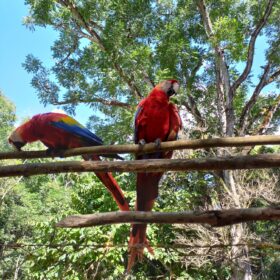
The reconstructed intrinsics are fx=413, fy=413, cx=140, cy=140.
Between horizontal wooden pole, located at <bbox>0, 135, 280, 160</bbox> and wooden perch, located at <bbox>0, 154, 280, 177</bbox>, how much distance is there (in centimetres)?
11

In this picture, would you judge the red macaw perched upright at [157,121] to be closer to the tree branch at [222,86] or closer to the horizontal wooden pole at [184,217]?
the horizontal wooden pole at [184,217]

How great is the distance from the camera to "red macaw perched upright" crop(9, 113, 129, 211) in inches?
112

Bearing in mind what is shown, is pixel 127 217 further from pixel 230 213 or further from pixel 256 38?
pixel 256 38

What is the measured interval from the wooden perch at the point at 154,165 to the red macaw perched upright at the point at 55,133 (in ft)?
2.38

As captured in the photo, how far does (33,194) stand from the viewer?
40.1ft


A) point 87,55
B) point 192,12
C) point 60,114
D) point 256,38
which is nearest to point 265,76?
point 256,38

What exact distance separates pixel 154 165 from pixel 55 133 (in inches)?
44.5

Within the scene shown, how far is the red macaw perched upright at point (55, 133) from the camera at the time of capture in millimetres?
2836

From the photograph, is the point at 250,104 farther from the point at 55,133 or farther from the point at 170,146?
the point at 170,146

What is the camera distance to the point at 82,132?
9.27ft

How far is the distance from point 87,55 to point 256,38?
3.72 metres

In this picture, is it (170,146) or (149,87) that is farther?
(149,87)

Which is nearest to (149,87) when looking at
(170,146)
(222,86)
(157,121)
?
(222,86)

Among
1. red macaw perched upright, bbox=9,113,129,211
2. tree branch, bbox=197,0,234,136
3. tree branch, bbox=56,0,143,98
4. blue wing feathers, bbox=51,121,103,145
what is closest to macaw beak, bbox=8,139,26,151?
red macaw perched upright, bbox=9,113,129,211
